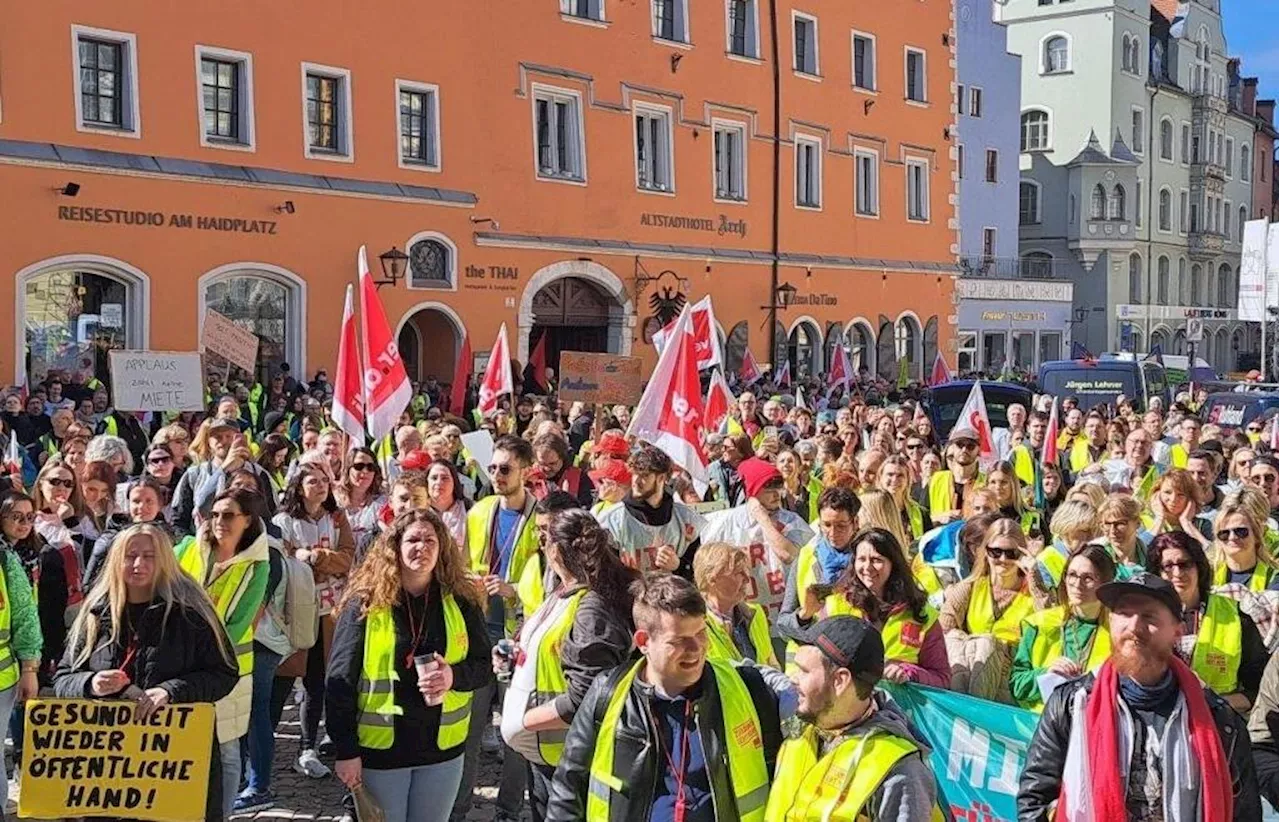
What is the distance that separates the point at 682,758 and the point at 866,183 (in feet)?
104

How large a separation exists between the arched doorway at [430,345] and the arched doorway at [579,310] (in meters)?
1.58

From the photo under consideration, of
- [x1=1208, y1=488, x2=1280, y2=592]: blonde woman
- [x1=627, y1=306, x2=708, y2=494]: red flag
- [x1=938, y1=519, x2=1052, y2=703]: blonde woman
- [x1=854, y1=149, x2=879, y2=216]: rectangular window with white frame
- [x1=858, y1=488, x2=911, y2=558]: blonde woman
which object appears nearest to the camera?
[x1=938, y1=519, x2=1052, y2=703]: blonde woman

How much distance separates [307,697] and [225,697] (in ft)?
6.95

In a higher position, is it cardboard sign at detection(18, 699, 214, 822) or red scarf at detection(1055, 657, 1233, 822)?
red scarf at detection(1055, 657, 1233, 822)

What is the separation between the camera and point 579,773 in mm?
4203

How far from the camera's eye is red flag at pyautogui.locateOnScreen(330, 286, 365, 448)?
1080 cm

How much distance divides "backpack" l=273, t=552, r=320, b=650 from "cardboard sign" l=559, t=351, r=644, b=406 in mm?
8154

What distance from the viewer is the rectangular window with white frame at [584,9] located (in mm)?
27172

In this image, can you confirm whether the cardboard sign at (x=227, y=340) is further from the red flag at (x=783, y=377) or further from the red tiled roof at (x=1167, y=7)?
the red tiled roof at (x=1167, y=7)

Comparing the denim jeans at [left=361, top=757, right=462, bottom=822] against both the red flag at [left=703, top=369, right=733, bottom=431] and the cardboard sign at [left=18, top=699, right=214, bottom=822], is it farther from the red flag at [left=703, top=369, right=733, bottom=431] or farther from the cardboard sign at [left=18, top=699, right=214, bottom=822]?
the red flag at [left=703, top=369, right=733, bottom=431]

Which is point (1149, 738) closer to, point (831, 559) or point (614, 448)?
point (831, 559)

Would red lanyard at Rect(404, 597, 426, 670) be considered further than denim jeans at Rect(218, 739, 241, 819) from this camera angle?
No

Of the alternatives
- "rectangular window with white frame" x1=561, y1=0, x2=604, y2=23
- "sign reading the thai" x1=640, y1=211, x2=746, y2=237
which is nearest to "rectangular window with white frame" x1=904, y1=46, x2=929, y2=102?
"sign reading the thai" x1=640, y1=211, x2=746, y2=237

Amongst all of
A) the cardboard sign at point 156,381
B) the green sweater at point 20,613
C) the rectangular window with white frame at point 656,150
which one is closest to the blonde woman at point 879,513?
the green sweater at point 20,613
